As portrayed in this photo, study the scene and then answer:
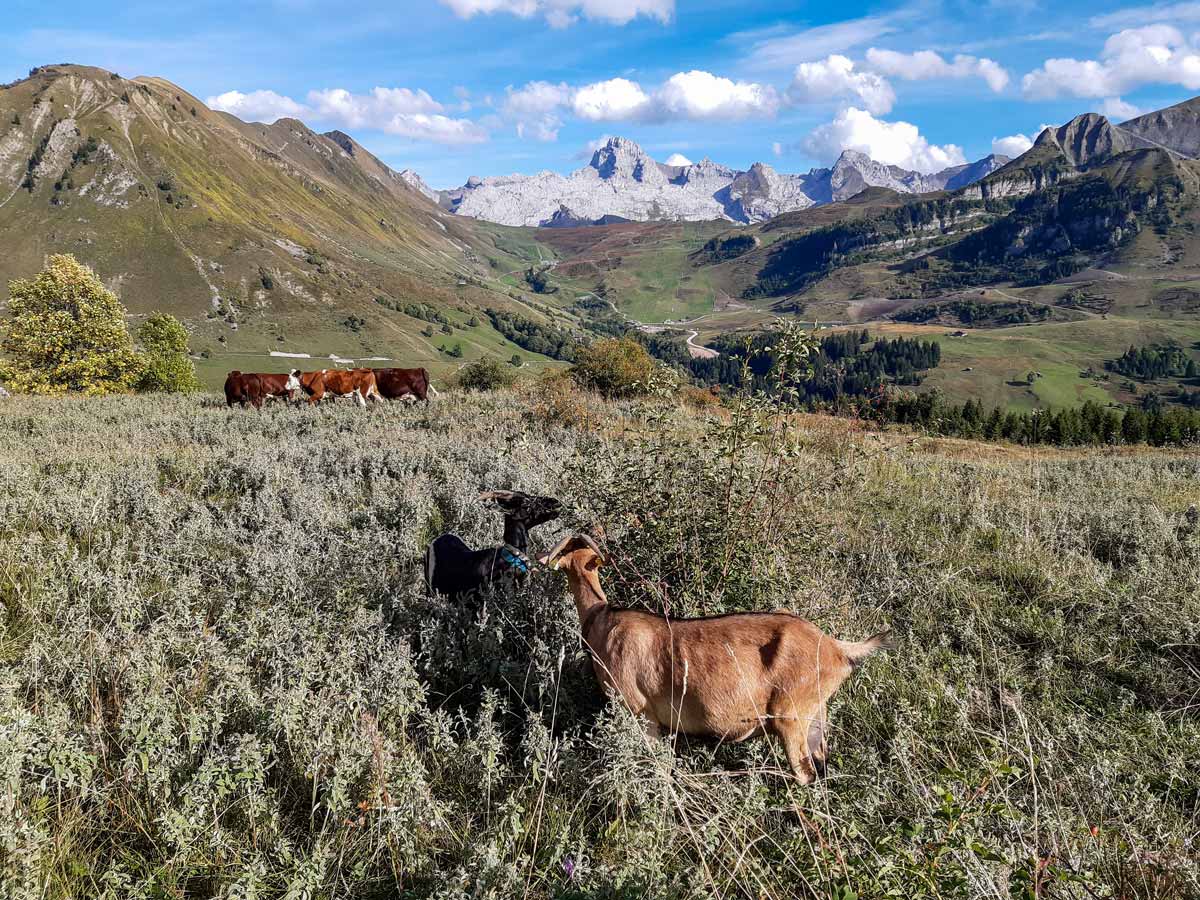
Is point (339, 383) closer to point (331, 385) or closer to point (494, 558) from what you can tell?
point (331, 385)

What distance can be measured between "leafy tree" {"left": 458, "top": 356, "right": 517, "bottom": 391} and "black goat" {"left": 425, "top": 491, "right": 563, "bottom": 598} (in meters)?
19.7

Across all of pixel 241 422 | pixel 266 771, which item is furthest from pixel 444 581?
pixel 241 422

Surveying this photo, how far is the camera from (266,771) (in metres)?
3.55

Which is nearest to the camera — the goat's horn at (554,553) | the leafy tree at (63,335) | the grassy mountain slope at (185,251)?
the goat's horn at (554,553)

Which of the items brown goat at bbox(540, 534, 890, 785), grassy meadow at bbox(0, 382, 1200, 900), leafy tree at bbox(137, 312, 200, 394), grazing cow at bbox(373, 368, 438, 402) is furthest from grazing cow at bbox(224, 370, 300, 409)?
leafy tree at bbox(137, 312, 200, 394)

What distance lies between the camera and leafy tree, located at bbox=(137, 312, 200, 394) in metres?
38.1

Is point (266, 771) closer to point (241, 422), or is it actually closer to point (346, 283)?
point (241, 422)

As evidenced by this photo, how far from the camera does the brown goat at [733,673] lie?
3.60 metres

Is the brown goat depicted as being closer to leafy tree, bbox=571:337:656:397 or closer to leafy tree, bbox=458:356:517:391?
leafy tree, bbox=571:337:656:397

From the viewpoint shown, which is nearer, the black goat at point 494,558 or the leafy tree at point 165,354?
the black goat at point 494,558

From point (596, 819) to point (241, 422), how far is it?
14565 mm

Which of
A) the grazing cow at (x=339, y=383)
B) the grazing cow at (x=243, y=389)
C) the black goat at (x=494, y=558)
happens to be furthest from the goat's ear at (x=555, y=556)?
the grazing cow at (x=339, y=383)

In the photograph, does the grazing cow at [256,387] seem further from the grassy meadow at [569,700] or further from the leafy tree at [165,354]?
the leafy tree at [165,354]

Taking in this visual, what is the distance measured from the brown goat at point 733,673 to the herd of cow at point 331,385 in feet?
62.9
